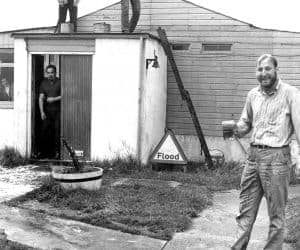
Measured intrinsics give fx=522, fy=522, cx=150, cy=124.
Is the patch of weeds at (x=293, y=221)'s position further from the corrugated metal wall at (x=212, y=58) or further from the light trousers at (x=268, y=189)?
the corrugated metal wall at (x=212, y=58)

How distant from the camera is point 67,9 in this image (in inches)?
517

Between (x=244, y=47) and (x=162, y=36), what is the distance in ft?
7.14

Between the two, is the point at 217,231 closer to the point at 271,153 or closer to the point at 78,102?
the point at 271,153

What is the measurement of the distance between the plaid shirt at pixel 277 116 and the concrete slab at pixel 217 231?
5.39 feet

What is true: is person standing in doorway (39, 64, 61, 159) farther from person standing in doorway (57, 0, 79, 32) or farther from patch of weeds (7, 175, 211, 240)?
patch of weeds (7, 175, 211, 240)

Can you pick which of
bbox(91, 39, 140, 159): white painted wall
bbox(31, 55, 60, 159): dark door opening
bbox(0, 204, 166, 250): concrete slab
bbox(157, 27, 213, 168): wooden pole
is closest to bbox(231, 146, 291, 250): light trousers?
bbox(0, 204, 166, 250): concrete slab

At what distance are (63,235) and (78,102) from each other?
555 cm

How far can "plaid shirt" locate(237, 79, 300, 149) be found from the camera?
495cm

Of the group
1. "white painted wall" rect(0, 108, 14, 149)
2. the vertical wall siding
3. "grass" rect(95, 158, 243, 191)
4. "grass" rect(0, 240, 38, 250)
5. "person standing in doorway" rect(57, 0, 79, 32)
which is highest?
"person standing in doorway" rect(57, 0, 79, 32)

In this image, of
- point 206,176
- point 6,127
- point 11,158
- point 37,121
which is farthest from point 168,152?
point 6,127

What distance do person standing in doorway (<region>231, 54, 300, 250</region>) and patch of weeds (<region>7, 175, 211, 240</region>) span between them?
1.56 m

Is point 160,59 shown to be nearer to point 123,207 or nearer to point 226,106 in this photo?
point 226,106

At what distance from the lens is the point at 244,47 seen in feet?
41.9

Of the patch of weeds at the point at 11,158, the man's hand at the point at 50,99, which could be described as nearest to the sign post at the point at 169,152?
the man's hand at the point at 50,99
